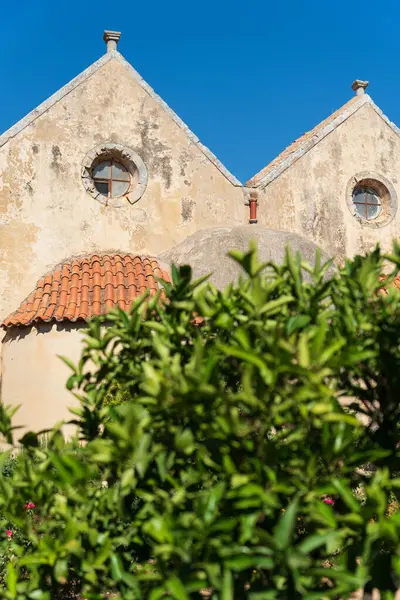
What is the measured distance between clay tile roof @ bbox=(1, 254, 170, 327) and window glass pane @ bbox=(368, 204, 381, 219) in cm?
550

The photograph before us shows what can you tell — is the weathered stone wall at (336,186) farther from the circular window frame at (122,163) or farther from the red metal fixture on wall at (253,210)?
the circular window frame at (122,163)

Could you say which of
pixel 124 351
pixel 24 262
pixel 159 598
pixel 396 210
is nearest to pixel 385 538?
pixel 159 598

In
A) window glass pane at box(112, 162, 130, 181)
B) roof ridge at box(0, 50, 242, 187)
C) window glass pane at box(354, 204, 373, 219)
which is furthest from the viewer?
window glass pane at box(354, 204, 373, 219)

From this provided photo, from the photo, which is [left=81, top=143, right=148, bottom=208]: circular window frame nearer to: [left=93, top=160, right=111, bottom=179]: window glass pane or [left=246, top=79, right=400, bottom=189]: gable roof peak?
[left=93, top=160, right=111, bottom=179]: window glass pane

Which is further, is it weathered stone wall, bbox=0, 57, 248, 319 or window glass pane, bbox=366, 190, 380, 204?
window glass pane, bbox=366, 190, 380, 204

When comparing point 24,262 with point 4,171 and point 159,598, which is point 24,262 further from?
point 159,598

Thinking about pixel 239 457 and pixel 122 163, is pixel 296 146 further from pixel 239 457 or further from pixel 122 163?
pixel 239 457

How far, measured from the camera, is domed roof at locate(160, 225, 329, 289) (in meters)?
11.4

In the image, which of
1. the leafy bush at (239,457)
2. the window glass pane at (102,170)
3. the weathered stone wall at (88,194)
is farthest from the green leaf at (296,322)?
the window glass pane at (102,170)

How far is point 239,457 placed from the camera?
9.66 ft

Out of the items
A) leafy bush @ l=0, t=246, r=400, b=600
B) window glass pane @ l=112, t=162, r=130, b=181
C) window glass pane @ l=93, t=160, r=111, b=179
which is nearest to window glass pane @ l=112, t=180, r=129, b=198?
window glass pane @ l=112, t=162, r=130, b=181

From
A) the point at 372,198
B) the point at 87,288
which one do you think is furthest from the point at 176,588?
the point at 372,198

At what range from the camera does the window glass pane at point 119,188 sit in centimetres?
1307

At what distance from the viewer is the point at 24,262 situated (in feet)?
39.5
